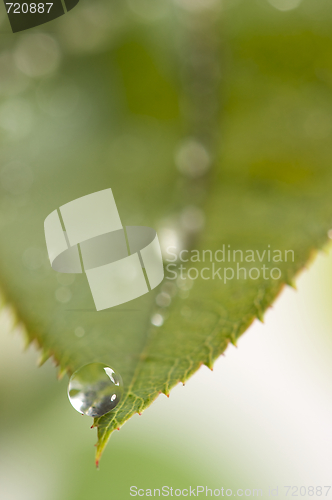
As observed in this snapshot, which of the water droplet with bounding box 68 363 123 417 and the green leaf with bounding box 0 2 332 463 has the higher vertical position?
the green leaf with bounding box 0 2 332 463

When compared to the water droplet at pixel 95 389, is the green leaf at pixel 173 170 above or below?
above

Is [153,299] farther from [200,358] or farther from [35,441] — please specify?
[35,441]

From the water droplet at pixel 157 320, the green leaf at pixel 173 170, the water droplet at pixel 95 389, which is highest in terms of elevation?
the green leaf at pixel 173 170

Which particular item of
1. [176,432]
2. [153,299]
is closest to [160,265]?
[153,299]

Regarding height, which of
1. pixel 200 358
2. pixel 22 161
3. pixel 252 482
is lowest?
pixel 252 482

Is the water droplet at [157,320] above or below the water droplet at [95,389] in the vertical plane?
above
